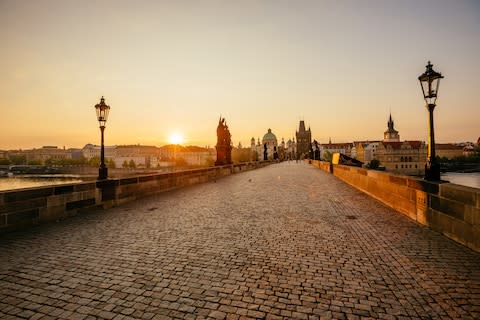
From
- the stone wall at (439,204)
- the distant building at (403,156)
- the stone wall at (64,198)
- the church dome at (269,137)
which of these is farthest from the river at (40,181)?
the church dome at (269,137)

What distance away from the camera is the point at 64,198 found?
23.6ft

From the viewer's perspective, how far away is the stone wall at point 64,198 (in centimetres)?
588

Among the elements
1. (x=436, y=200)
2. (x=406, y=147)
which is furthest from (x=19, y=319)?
(x=406, y=147)

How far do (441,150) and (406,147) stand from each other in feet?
194

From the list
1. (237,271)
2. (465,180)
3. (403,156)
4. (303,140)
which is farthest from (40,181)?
(403,156)

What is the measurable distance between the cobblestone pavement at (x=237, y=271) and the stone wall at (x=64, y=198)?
42cm

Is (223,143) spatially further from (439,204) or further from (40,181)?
(40,181)

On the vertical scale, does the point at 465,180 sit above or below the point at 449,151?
below

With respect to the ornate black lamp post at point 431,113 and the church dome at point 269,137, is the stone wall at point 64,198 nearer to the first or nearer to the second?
the ornate black lamp post at point 431,113

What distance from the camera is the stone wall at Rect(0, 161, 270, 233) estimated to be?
19.3 ft

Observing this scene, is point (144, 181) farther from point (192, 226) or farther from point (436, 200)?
point (436, 200)

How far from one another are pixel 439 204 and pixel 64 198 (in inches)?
369

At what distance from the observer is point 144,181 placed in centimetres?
1110

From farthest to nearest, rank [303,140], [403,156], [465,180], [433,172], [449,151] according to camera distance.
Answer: [449,151], [303,140], [403,156], [465,180], [433,172]
